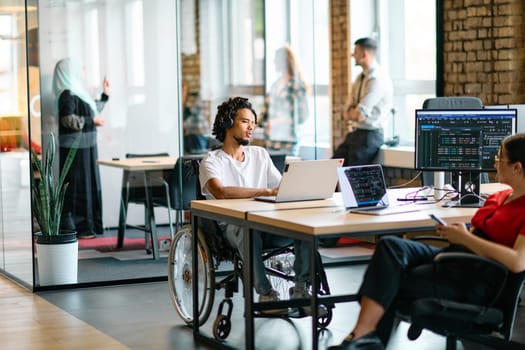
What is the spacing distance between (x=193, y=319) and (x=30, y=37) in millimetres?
2639

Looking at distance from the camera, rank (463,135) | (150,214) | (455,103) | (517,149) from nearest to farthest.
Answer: (517,149) → (463,135) → (455,103) → (150,214)

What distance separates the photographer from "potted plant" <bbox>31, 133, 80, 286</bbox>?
7.15m

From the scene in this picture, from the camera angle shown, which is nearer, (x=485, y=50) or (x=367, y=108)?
(x=485, y=50)

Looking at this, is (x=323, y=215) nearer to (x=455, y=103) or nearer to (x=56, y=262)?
(x=455, y=103)

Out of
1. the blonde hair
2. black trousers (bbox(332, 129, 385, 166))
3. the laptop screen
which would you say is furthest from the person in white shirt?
the laptop screen

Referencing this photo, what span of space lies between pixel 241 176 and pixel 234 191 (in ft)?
0.68

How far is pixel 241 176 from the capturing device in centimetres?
573

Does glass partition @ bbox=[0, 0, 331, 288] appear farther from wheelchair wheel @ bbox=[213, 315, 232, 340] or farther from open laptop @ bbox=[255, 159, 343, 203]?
open laptop @ bbox=[255, 159, 343, 203]

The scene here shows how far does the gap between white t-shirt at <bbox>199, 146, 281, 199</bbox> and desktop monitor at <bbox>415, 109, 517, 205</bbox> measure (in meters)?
0.94

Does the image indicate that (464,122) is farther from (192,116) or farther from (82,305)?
(192,116)

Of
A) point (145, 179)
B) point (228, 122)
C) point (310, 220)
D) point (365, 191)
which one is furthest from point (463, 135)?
point (145, 179)

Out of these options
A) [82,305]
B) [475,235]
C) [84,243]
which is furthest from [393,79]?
[475,235]

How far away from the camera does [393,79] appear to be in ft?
30.7

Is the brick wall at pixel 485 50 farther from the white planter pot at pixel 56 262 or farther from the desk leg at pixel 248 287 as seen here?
the desk leg at pixel 248 287
